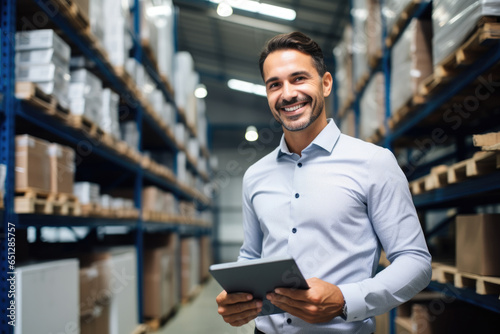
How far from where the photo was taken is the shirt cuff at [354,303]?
1600 mm

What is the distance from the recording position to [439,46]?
133 inches

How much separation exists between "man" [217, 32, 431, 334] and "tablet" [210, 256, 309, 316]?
3cm

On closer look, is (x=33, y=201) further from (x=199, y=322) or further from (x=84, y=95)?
(x=199, y=322)

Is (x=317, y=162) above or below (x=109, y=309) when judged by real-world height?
above

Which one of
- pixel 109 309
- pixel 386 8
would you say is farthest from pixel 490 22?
pixel 109 309

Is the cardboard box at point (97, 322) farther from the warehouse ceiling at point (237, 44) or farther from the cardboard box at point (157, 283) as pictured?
the warehouse ceiling at point (237, 44)

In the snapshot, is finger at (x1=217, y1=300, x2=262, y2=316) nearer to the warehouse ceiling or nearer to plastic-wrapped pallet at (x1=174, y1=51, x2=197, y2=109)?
plastic-wrapped pallet at (x1=174, y1=51, x2=197, y2=109)

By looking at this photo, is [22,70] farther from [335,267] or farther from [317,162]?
[335,267]

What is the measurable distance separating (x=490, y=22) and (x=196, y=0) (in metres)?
8.89

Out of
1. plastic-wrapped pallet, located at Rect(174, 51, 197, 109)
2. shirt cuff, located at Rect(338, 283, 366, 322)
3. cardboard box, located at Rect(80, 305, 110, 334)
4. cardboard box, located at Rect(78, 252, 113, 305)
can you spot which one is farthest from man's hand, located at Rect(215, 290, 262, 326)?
plastic-wrapped pallet, located at Rect(174, 51, 197, 109)

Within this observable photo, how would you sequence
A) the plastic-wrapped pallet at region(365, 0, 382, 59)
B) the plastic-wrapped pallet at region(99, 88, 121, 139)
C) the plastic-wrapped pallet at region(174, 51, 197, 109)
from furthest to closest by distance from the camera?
1. the plastic-wrapped pallet at region(174, 51, 197, 109)
2. the plastic-wrapped pallet at region(365, 0, 382, 59)
3. the plastic-wrapped pallet at region(99, 88, 121, 139)

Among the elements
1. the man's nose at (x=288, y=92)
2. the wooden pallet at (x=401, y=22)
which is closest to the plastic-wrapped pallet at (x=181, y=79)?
the wooden pallet at (x=401, y=22)

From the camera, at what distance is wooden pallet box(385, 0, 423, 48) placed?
409 centimetres

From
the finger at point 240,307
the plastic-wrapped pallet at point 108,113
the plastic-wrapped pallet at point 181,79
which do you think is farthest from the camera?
the plastic-wrapped pallet at point 181,79
